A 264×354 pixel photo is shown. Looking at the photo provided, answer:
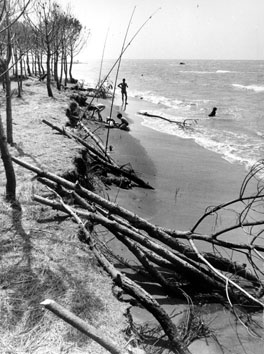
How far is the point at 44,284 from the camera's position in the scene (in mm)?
2918

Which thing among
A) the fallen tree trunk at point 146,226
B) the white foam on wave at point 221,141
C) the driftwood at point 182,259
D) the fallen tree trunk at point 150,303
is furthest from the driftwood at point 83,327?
the white foam on wave at point 221,141

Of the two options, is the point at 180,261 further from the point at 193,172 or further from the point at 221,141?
the point at 221,141

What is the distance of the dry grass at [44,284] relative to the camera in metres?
2.38

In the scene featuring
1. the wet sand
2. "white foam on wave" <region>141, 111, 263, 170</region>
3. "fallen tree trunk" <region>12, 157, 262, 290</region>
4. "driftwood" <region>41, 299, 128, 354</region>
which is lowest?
the wet sand

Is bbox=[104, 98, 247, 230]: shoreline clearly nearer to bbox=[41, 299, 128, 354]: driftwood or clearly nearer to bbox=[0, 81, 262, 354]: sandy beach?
bbox=[0, 81, 262, 354]: sandy beach

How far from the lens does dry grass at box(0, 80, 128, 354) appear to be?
7.80 ft

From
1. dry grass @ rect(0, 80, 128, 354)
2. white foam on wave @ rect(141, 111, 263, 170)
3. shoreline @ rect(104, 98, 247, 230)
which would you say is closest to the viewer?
dry grass @ rect(0, 80, 128, 354)

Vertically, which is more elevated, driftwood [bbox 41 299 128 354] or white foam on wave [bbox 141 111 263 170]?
driftwood [bbox 41 299 128 354]

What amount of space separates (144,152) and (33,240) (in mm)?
6738

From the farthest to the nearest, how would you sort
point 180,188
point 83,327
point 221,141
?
point 221,141 → point 180,188 → point 83,327

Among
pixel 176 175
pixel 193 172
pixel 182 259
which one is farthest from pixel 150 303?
pixel 193 172

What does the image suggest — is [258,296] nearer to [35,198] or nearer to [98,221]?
[98,221]

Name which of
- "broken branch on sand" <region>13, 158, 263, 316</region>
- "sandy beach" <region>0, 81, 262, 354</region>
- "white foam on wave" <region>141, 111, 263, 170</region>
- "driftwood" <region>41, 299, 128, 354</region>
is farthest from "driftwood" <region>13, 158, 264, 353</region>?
"white foam on wave" <region>141, 111, 263, 170</region>

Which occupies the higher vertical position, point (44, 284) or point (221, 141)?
point (44, 284)
